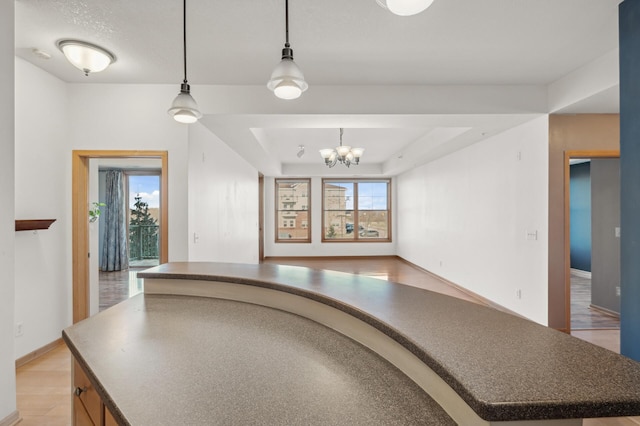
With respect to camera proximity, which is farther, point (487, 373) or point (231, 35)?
point (231, 35)

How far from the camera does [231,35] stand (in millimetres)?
2504

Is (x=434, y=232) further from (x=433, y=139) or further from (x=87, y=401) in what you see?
(x=87, y=401)

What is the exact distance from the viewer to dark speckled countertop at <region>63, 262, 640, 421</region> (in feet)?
1.97

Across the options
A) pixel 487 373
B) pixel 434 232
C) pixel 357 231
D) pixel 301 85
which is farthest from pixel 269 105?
pixel 357 231

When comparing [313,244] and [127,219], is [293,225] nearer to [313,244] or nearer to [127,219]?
[313,244]

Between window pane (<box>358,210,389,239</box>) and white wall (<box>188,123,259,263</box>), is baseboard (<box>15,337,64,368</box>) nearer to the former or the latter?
white wall (<box>188,123,259,263</box>)

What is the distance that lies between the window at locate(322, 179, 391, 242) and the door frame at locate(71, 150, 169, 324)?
20.3 feet

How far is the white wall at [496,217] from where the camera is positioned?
3775 millimetres

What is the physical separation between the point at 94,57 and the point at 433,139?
4689mm

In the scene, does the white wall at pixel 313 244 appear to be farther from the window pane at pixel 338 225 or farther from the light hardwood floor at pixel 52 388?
the light hardwood floor at pixel 52 388

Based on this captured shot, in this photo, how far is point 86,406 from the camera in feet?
4.13

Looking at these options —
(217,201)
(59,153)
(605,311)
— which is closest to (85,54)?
(59,153)

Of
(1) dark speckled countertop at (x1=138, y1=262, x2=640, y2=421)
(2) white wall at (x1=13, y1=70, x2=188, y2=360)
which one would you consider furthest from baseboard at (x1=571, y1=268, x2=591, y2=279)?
(2) white wall at (x1=13, y1=70, x2=188, y2=360)

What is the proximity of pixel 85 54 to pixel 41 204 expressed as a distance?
150 centimetres
